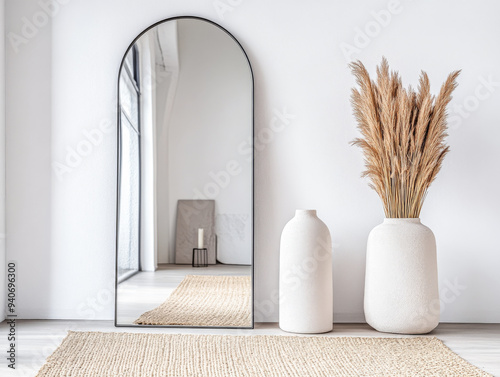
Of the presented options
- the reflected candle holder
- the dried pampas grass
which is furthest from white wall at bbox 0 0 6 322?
the dried pampas grass

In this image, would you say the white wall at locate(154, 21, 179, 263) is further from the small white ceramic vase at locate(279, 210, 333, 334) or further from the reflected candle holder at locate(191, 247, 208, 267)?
the small white ceramic vase at locate(279, 210, 333, 334)

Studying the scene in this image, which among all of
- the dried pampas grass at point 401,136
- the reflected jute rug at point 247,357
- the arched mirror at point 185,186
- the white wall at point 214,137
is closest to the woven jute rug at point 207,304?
→ the arched mirror at point 185,186

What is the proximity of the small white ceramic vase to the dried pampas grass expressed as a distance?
37 cm

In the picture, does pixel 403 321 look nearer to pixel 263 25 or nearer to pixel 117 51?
pixel 263 25

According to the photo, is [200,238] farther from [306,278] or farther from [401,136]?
[401,136]

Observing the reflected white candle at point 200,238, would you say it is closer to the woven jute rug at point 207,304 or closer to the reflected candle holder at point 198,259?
the reflected candle holder at point 198,259

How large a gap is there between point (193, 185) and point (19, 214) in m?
0.86

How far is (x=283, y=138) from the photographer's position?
3129 mm

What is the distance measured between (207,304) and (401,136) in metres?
1.17

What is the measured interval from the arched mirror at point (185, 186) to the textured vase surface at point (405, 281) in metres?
0.59

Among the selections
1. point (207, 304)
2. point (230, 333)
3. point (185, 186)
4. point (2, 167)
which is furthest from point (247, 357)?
point (2, 167)

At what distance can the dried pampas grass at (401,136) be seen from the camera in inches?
112

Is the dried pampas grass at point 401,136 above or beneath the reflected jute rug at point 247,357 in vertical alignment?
above

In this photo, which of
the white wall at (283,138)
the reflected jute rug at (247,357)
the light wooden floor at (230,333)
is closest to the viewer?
the reflected jute rug at (247,357)
